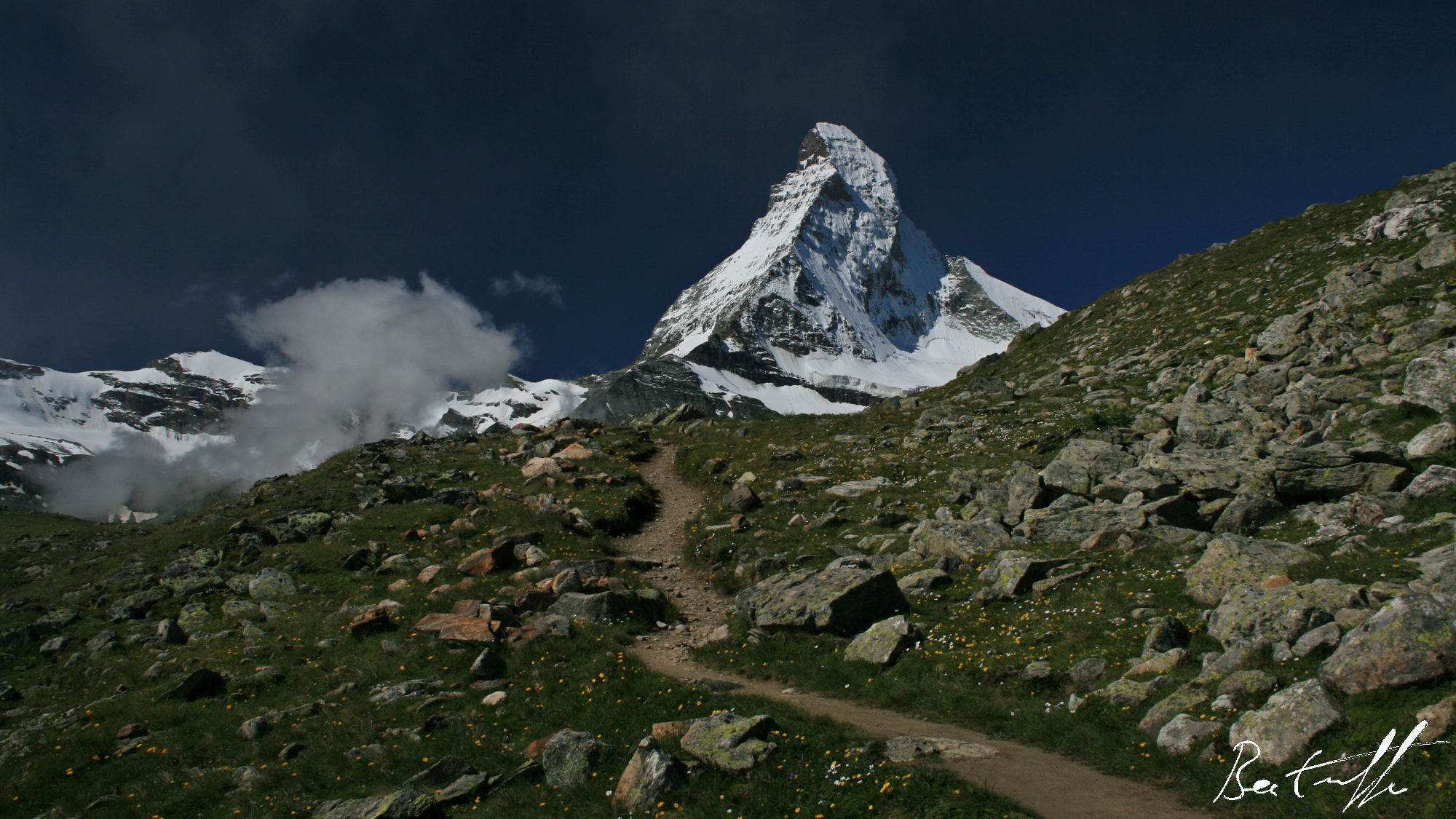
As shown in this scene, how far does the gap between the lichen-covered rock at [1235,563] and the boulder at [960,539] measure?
589 centimetres

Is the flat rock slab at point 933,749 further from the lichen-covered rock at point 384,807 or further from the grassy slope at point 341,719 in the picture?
the lichen-covered rock at point 384,807

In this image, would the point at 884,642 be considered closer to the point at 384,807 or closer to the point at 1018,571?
the point at 1018,571

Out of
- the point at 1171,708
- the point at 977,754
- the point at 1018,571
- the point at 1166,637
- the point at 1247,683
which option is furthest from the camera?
the point at 1018,571

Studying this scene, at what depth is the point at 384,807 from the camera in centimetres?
1040

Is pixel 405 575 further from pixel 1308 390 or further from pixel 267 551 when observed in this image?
pixel 1308 390

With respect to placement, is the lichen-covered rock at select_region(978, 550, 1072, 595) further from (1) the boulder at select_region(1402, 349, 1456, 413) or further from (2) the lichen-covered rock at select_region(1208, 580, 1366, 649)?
(1) the boulder at select_region(1402, 349, 1456, 413)

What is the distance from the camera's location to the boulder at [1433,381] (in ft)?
59.9

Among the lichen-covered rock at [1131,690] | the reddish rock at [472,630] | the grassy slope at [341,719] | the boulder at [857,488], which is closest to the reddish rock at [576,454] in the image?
the grassy slope at [341,719]

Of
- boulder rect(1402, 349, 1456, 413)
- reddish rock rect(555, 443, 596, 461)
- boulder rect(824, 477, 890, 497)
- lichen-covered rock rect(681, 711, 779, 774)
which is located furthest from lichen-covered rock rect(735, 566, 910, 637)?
reddish rock rect(555, 443, 596, 461)

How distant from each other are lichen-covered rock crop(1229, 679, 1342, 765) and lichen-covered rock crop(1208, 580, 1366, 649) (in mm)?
1808

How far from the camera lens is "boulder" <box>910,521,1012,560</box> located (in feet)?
64.3

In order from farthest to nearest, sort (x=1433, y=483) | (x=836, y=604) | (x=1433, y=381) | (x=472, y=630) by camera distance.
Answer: (x=1433, y=381) < (x=472, y=630) < (x=836, y=604) < (x=1433, y=483)
